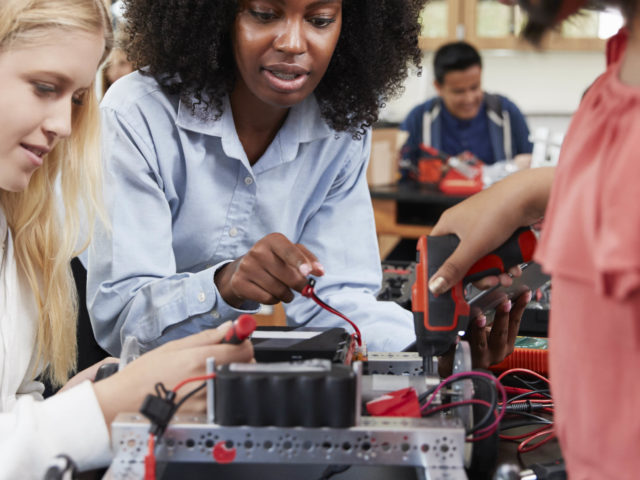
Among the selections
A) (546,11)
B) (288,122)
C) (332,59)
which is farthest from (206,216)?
(546,11)

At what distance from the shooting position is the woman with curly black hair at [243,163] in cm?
123

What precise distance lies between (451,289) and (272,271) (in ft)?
0.97

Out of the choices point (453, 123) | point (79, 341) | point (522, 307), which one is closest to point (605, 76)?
point (522, 307)

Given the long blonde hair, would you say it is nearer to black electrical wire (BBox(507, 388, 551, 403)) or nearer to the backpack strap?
black electrical wire (BBox(507, 388, 551, 403))

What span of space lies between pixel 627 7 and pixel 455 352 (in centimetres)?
50

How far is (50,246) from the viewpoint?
3.93ft

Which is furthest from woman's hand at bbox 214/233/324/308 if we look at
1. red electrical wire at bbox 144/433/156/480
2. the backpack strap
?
the backpack strap

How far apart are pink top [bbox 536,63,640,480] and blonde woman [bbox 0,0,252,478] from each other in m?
0.38

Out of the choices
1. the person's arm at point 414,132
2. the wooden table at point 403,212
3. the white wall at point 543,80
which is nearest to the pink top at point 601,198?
the wooden table at point 403,212

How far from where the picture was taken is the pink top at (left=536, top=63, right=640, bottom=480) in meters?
0.52

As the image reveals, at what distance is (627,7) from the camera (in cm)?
58

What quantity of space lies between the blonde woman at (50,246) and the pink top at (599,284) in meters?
0.38

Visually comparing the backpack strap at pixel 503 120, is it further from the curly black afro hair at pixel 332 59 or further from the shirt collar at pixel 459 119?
the curly black afro hair at pixel 332 59

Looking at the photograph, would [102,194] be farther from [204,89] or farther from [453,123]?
[453,123]
